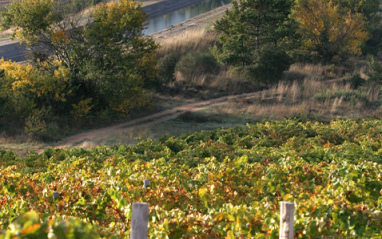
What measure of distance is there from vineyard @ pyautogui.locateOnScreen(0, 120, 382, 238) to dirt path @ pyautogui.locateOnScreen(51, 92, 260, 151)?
193 inches

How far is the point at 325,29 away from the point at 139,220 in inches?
1306

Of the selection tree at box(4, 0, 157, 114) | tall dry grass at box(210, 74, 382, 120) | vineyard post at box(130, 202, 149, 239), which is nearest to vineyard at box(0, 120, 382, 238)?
vineyard post at box(130, 202, 149, 239)

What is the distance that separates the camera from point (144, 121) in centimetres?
2172

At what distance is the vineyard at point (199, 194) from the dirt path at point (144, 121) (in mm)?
4901

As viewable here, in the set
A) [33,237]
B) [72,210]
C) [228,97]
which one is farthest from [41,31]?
[33,237]

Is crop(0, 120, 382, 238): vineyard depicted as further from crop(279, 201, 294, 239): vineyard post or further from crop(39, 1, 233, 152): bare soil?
crop(39, 1, 233, 152): bare soil

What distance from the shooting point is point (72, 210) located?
6.78 meters

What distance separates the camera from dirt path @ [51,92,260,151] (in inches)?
741

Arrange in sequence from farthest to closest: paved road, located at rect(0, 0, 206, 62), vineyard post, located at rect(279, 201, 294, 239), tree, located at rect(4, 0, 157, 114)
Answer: paved road, located at rect(0, 0, 206, 62)
tree, located at rect(4, 0, 157, 114)
vineyard post, located at rect(279, 201, 294, 239)

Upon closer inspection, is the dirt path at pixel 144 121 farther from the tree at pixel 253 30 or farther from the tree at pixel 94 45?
the tree at pixel 253 30

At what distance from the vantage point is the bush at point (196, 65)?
29.2 meters

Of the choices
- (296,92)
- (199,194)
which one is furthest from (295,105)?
(199,194)

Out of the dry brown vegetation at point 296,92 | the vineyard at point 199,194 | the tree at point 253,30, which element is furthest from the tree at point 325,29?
the vineyard at point 199,194

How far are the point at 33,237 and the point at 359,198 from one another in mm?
4496
